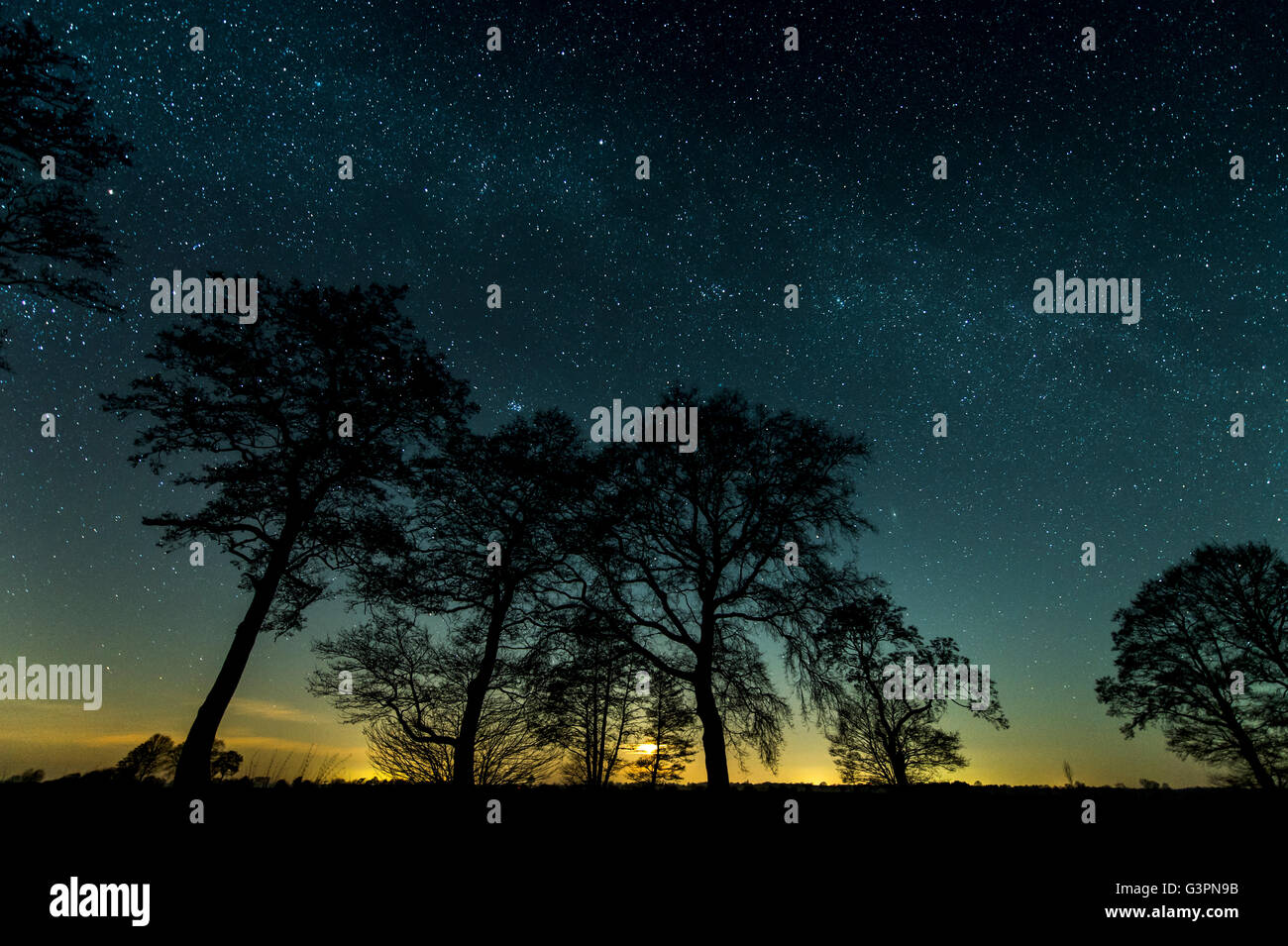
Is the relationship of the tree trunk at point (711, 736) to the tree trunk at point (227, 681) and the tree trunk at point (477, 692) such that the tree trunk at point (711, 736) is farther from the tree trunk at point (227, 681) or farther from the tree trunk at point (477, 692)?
the tree trunk at point (227, 681)

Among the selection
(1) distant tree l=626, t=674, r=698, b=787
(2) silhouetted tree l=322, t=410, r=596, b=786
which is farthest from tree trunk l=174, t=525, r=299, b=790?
(1) distant tree l=626, t=674, r=698, b=787

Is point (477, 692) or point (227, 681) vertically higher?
point (227, 681)

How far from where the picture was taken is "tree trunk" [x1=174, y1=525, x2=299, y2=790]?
462 inches

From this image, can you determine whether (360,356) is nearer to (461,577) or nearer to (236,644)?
(461,577)

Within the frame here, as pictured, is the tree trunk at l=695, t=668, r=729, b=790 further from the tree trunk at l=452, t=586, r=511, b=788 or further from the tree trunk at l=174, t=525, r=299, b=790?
the tree trunk at l=174, t=525, r=299, b=790

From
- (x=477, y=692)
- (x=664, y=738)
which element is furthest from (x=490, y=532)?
(x=664, y=738)

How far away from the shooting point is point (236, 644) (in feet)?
43.6

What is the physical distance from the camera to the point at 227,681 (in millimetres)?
12891

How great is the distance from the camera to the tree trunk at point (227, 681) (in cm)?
1173

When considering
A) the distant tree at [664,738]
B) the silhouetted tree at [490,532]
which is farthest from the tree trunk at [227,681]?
the distant tree at [664,738]

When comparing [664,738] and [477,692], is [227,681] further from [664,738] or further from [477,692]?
[664,738]

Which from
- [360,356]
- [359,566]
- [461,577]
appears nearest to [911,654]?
[461,577]

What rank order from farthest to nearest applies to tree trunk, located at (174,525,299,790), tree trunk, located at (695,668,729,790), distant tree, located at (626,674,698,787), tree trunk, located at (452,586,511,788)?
distant tree, located at (626,674,698,787), tree trunk, located at (452,586,511,788), tree trunk, located at (695,668,729,790), tree trunk, located at (174,525,299,790)

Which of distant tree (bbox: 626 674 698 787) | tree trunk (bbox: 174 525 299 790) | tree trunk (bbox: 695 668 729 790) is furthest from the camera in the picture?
distant tree (bbox: 626 674 698 787)
